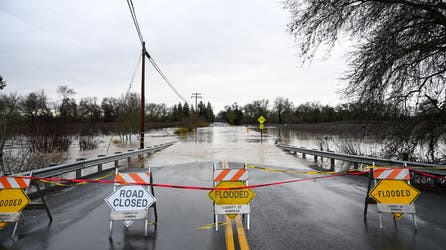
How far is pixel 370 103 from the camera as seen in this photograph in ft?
31.2

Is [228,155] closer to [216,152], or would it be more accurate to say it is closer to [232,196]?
[216,152]

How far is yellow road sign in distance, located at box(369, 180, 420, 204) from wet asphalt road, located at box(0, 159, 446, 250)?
45 centimetres

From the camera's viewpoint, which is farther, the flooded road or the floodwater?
the floodwater

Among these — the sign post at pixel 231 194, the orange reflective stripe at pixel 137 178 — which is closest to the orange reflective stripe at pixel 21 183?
the orange reflective stripe at pixel 137 178

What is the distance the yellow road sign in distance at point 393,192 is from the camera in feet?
16.2

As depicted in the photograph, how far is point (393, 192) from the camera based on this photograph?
4992mm

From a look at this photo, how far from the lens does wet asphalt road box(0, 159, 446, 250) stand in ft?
13.2

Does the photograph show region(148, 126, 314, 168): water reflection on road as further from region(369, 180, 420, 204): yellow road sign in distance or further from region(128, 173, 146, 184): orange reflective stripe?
region(128, 173, 146, 184): orange reflective stripe

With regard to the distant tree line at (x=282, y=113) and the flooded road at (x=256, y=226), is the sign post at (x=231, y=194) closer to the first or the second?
the flooded road at (x=256, y=226)

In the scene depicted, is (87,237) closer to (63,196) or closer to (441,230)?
(63,196)

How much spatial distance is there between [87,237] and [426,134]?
412 inches

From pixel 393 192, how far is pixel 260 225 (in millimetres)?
2811

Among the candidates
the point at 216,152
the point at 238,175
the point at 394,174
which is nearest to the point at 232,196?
the point at 238,175

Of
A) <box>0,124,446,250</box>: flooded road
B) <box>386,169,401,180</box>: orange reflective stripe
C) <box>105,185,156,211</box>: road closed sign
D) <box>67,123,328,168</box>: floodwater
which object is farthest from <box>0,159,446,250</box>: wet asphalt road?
<box>67,123,328,168</box>: floodwater
